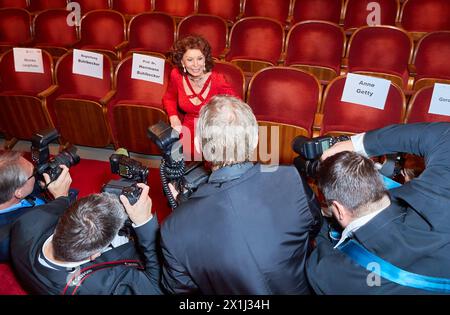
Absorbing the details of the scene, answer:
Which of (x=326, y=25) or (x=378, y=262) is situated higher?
(x=326, y=25)

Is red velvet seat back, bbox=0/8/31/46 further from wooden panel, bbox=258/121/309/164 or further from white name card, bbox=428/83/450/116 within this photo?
white name card, bbox=428/83/450/116

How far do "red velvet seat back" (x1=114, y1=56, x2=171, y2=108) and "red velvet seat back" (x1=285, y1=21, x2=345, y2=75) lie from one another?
1.13m

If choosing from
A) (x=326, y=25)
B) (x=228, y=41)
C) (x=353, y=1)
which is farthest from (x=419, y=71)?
(x=228, y=41)

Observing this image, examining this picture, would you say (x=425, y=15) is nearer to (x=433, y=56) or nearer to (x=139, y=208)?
(x=433, y=56)

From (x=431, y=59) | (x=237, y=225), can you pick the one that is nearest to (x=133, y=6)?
(x=431, y=59)

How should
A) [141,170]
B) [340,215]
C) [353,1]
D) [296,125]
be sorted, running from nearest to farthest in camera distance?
[340,215] → [141,170] → [296,125] → [353,1]

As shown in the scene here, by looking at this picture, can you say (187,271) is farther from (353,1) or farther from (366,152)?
(353,1)

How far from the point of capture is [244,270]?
962 mm

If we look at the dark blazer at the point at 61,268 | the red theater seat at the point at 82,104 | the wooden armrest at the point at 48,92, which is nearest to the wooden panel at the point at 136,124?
the red theater seat at the point at 82,104

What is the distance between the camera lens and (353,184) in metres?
1.02

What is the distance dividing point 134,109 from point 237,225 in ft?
5.34

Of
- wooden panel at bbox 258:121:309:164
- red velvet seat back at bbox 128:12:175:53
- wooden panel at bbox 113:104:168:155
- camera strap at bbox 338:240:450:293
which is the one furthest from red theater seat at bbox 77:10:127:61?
camera strap at bbox 338:240:450:293

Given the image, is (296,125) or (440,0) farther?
(440,0)

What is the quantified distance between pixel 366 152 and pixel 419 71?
1708 millimetres
